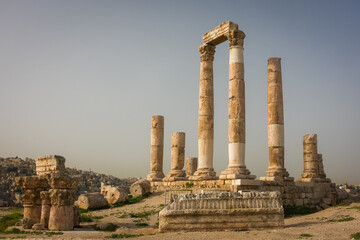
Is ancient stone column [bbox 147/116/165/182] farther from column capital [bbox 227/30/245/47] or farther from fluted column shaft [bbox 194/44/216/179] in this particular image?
column capital [bbox 227/30/245/47]

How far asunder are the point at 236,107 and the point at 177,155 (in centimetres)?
797

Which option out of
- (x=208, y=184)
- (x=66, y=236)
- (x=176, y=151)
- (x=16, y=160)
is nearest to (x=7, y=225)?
(x=66, y=236)

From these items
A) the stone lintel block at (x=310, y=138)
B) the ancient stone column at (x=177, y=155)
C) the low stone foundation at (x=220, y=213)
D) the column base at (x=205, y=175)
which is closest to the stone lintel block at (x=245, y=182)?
the column base at (x=205, y=175)

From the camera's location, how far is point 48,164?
14.1 m

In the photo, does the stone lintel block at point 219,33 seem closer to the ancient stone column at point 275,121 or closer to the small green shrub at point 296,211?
the ancient stone column at point 275,121

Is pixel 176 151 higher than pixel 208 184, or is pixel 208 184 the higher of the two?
pixel 176 151

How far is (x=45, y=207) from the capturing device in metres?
13.4

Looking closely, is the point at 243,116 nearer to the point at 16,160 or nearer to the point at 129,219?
the point at 129,219

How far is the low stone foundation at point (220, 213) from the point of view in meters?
11.5

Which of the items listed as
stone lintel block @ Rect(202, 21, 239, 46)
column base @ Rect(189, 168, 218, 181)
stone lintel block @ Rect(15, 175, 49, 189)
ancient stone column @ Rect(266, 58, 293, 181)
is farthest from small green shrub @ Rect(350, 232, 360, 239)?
stone lintel block @ Rect(202, 21, 239, 46)

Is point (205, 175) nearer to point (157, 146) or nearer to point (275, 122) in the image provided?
point (275, 122)

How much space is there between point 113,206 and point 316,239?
1321 centimetres

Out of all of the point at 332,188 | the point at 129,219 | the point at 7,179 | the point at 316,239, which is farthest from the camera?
the point at 7,179

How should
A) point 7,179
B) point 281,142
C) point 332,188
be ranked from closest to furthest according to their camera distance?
point 281,142 → point 332,188 → point 7,179
